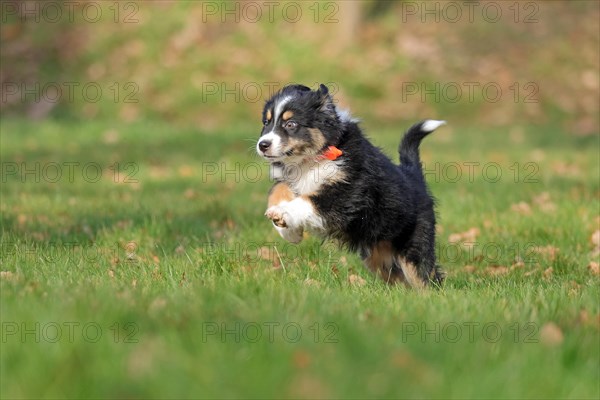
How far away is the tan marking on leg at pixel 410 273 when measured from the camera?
18.2 ft

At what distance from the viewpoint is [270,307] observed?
353cm

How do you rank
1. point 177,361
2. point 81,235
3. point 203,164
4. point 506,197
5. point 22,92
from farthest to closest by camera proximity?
1. point 22,92
2. point 203,164
3. point 506,197
4. point 81,235
5. point 177,361

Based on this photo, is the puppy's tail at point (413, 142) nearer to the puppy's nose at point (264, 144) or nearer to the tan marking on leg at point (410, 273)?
the tan marking on leg at point (410, 273)

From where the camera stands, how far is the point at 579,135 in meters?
15.1

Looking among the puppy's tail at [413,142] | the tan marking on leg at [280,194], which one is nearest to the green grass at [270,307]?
the tan marking on leg at [280,194]

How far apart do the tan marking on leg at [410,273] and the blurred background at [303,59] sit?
10.8 m

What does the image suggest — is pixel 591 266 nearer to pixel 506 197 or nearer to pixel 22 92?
pixel 506 197

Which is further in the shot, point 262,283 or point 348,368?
point 262,283

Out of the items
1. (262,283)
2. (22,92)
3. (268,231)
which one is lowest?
(22,92)

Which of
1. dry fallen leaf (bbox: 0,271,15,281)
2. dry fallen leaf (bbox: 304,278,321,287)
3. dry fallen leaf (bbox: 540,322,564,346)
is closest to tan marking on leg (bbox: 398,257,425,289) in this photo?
dry fallen leaf (bbox: 304,278,321,287)

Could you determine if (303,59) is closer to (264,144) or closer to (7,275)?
(264,144)

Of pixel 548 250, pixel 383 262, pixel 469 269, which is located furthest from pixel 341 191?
pixel 548 250

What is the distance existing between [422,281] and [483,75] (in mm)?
13951

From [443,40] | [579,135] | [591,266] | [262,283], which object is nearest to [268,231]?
[591,266]
